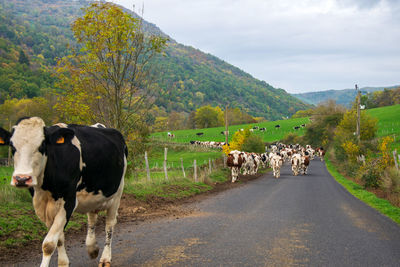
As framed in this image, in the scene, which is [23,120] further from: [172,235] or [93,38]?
[93,38]

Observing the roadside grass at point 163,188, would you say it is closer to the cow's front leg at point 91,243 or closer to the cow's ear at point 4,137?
the cow's front leg at point 91,243

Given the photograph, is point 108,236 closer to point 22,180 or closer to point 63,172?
point 63,172

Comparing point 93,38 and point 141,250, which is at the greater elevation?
point 93,38

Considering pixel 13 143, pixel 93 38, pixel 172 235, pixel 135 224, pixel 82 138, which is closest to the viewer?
pixel 13 143

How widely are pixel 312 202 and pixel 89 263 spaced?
11.0m

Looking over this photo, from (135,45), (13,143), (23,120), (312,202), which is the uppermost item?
(135,45)

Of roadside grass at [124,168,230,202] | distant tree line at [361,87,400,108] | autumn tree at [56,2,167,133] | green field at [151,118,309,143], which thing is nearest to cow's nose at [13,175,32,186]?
roadside grass at [124,168,230,202]

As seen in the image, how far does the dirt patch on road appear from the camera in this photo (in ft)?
21.1

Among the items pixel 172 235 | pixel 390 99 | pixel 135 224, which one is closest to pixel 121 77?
pixel 135 224

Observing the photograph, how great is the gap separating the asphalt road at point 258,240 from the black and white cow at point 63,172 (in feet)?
3.77

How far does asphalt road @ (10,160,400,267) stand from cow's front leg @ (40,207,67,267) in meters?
1.51

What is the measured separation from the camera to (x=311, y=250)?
7109mm

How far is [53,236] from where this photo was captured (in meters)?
4.54

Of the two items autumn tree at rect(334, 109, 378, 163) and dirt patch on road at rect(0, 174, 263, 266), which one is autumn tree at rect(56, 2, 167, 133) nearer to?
dirt patch on road at rect(0, 174, 263, 266)
